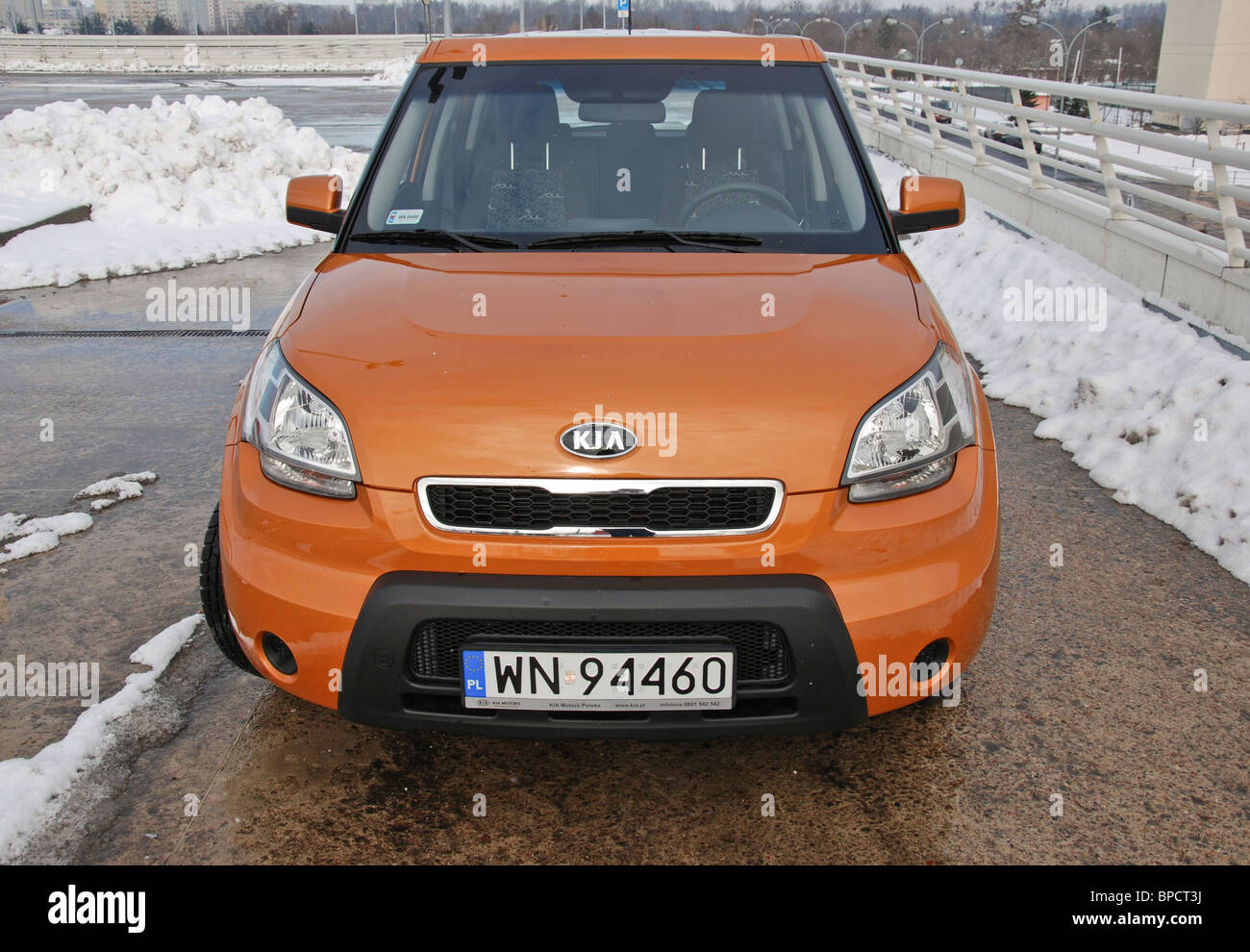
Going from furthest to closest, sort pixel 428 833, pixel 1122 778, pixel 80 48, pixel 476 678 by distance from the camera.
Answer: pixel 80 48
pixel 1122 778
pixel 428 833
pixel 476 678

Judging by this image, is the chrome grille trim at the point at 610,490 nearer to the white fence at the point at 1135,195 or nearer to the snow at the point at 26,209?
the white fence at the point at 1135,195

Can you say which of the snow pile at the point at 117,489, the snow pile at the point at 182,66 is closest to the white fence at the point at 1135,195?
the snow pile at the point at 117,489

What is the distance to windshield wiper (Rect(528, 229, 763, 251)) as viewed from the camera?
3.12 metres

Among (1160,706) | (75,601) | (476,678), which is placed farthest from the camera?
(75,601)

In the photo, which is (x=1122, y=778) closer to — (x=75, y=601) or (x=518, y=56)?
(x=518, y=56)

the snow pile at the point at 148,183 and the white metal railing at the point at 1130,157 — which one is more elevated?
the white metal railing at the point at 1130,157

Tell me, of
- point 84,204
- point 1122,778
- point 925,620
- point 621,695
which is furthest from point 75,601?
point 84,204

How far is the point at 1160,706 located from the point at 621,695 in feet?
5.31

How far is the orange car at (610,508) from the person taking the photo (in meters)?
2.24

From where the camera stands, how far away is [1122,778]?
2658 millimetres

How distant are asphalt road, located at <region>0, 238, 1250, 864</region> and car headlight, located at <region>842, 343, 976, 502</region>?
77 centimetres

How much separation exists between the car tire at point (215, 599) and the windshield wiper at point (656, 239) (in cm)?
117

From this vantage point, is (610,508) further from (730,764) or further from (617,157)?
(617,157)

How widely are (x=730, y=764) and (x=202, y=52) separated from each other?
83.5 meters
